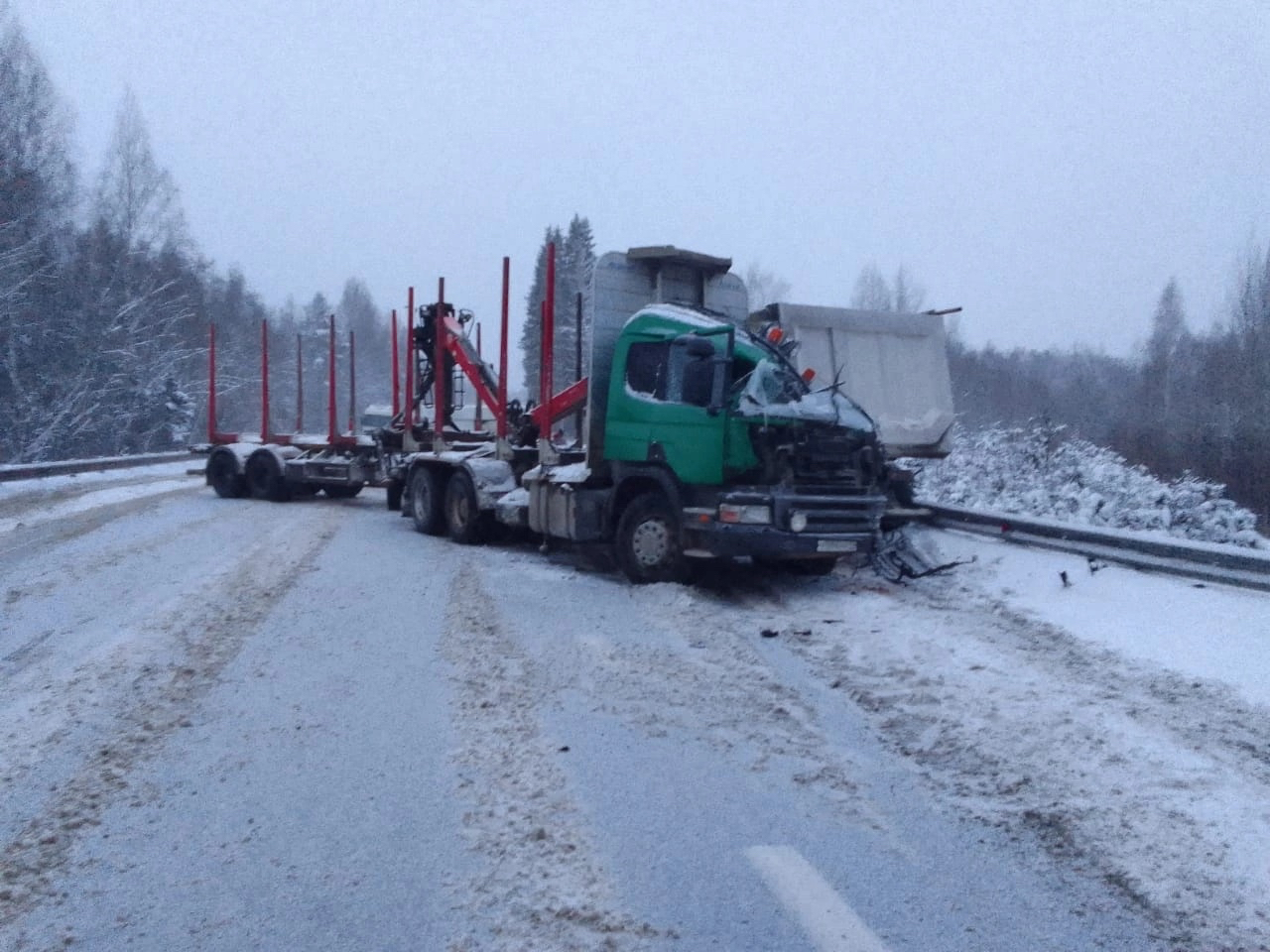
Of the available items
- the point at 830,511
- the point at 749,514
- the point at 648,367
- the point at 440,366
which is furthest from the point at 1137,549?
the point at 440,366

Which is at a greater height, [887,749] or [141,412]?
[141,412]

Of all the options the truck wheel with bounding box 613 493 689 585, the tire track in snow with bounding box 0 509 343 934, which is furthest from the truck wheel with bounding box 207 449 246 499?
the truck wheel with bounding box 613 493 689 585

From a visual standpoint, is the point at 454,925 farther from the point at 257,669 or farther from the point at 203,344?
the point at 203,344

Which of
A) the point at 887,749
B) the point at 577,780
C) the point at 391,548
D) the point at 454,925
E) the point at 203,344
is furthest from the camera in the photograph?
the point at 203,344

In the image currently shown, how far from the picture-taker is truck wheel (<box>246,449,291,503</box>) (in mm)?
19375

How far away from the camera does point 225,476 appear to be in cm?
2006

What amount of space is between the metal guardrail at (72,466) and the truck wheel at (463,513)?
10319 millimetres

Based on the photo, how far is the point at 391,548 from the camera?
43.1ft

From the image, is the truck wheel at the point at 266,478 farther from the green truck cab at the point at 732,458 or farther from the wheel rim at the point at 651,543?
the wheel rim at the point at 651,543

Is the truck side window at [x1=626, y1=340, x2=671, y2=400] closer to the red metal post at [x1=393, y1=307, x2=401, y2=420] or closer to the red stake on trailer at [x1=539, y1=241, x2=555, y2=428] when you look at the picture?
the red stake on trailer at [x1=539, y1=241, x2=555, y2=428]

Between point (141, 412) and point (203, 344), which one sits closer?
point (141, 412)

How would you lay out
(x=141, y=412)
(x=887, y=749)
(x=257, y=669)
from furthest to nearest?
(x=141, y=412) < (x=257, y=669) < (x=887, y=749)

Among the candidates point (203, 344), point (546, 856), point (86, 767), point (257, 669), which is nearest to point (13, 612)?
point (257, 669)

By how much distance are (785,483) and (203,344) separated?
41671mm
